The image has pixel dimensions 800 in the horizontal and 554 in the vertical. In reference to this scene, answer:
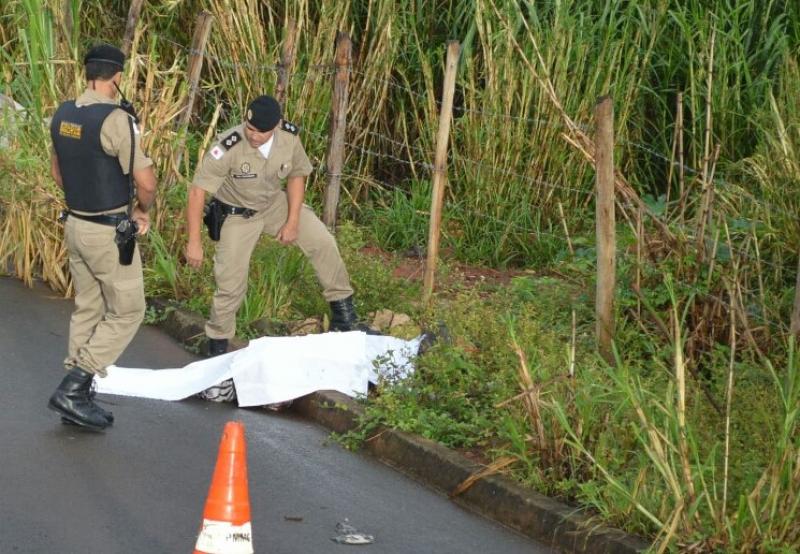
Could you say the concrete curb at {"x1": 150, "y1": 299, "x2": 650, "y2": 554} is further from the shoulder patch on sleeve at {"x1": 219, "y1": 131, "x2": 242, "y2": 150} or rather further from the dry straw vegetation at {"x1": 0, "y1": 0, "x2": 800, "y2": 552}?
the shoulder patch on sleeve at {"x1": 219, "y1": 131, "x2": 242, "y2": 150}

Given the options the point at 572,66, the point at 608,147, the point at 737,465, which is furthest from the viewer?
the point at 572,66

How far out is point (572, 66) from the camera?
1224cm

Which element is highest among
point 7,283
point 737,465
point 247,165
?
point 247,165

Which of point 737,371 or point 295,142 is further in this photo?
point 295,142

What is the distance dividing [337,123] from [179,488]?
466 centimetres

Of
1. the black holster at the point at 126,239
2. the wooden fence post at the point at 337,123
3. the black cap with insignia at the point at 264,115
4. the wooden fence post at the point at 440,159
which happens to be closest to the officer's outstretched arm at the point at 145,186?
the black holster at the point at 126,239

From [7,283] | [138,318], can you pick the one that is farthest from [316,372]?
[7,283]

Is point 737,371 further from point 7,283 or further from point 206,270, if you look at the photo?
point 7,283

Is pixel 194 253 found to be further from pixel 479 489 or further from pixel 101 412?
pixel 479 489

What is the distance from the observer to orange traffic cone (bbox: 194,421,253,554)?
439 cm

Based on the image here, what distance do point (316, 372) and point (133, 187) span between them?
156 centimetres

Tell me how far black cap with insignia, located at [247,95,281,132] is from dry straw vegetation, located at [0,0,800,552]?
1565 mm

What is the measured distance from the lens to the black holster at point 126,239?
729 centimetres

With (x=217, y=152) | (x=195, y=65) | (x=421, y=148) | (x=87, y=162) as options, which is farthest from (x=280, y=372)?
(x=421, y=148)
